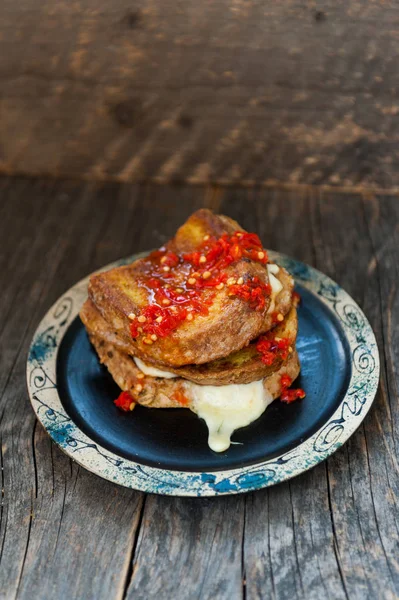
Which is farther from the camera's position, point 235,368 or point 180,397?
point 180,397

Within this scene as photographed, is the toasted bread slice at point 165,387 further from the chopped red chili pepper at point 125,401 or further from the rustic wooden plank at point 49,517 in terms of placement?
the rustic wooden plank at point 49,517

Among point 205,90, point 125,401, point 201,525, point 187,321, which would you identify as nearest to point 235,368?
point 187,321

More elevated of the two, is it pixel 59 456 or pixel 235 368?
pixel 235 368

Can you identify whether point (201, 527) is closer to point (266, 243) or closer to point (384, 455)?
point (384, 455)

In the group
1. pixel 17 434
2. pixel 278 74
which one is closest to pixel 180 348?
pixel 17 434

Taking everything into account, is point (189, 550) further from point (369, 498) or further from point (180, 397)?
point (369, 498)

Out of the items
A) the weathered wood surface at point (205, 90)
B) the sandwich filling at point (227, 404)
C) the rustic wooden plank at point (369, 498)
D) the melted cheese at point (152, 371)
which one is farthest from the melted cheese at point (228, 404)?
the weathered wood surface at point (205, 90)
